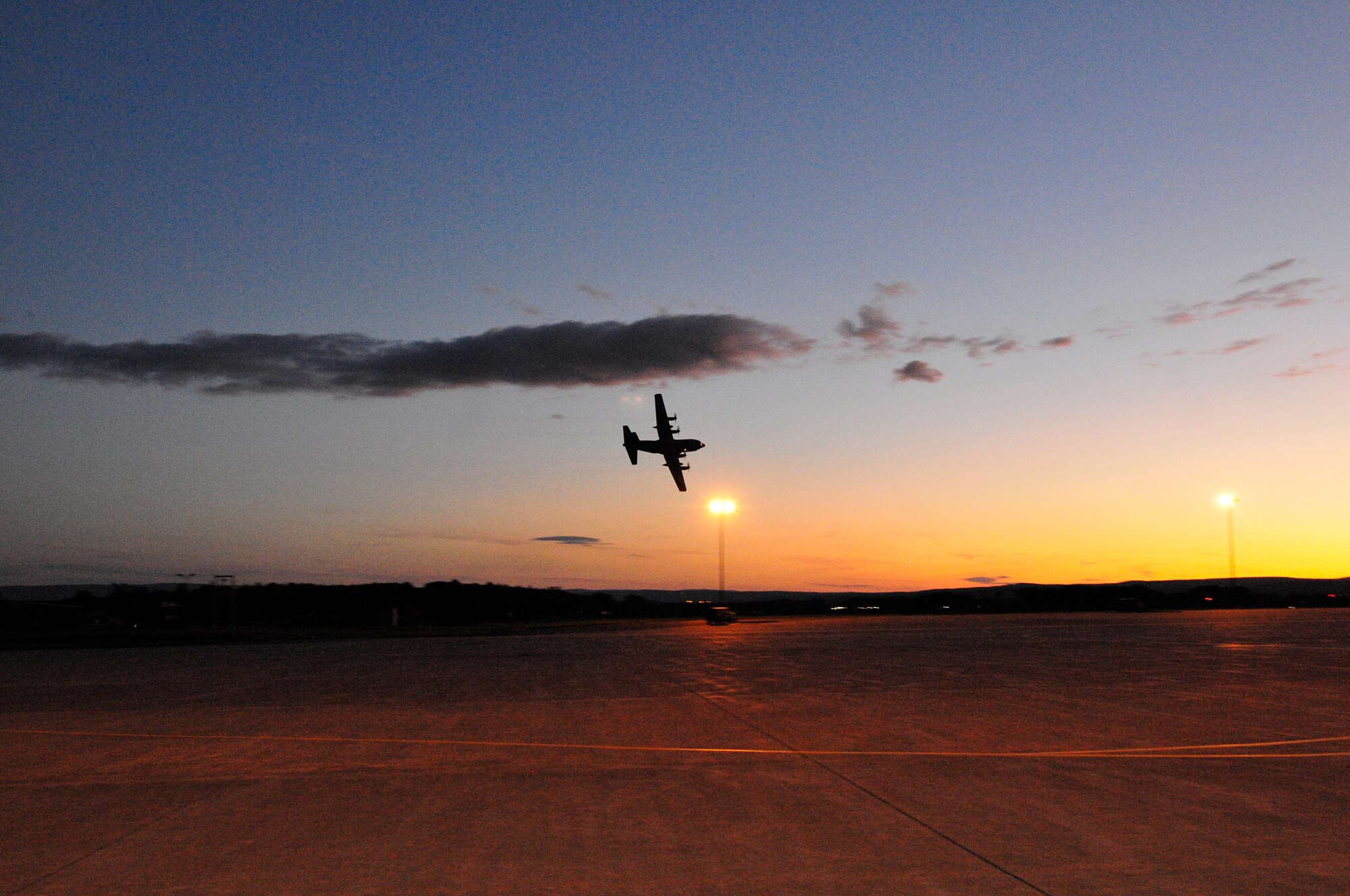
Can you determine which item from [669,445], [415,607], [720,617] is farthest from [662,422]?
[415,607]

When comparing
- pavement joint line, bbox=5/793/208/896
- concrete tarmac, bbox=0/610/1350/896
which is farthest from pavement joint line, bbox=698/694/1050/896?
pavement joint line, bbox=5/793/208/896

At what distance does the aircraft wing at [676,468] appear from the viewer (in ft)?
176

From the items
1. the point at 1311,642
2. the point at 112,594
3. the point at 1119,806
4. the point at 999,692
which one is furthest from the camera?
the point at 112,594

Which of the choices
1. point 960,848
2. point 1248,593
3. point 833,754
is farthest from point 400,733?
point 1248,593

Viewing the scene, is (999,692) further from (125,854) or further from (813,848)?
(125,854)

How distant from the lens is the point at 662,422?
5203cm

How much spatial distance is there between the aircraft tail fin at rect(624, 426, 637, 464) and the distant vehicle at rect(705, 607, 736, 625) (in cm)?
2337

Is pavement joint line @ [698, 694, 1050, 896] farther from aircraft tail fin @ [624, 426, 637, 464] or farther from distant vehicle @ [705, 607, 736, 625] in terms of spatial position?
distant vehicle @ [705, 607, 736, 625]

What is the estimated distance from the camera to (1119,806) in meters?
10.6

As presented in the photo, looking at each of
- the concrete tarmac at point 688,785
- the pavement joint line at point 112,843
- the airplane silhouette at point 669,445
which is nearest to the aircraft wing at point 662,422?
the airplane silhouette at point 669,445

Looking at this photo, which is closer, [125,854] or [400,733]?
[125,854]

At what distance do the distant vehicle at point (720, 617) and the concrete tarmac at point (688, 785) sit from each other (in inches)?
1939

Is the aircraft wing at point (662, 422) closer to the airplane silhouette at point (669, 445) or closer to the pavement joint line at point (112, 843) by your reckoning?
the airplane silhouette at point (669, 445)

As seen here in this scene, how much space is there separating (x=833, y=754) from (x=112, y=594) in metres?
160
